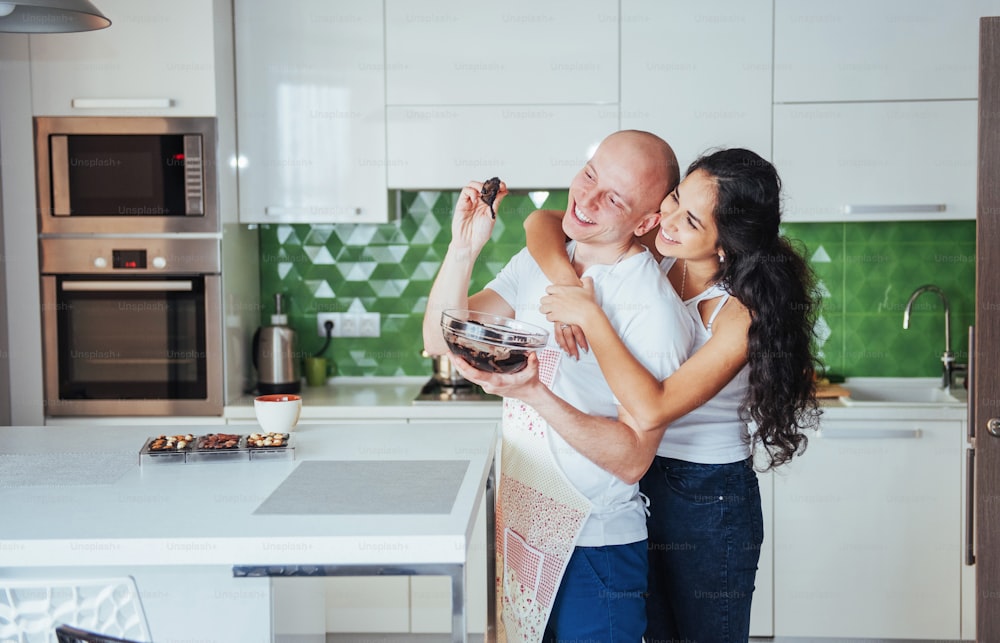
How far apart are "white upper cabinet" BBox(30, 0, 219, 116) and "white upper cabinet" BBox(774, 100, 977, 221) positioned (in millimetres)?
1849

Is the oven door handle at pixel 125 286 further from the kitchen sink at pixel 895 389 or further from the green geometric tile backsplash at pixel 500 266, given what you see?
the kitchen sink at pixel 895 389

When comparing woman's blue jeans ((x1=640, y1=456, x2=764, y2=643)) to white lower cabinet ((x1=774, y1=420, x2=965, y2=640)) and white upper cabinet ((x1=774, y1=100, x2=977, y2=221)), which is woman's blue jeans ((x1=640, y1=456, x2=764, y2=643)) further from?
white upper cabinet ((x1=774, y1=100, x2=977, y2=221))

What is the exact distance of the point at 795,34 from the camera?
9.73ft

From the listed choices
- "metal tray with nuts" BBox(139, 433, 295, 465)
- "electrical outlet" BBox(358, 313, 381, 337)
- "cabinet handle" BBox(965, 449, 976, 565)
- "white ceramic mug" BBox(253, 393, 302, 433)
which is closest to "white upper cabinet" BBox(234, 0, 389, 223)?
"electrical outlet" BBox(358, 313, 381, 337)

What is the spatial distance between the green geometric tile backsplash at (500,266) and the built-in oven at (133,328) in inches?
20.4

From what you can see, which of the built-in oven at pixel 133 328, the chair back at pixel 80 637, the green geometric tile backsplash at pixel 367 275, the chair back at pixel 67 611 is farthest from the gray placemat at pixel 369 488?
the green geometric tile backsplash at pixel 367 275

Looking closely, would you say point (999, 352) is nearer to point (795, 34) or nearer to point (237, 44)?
point (795, 34)

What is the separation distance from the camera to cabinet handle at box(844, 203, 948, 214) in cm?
297

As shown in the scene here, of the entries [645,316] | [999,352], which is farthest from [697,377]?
[999,352]

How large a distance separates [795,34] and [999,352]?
1215 millimetres

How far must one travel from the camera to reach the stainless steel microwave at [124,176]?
2.93 metres

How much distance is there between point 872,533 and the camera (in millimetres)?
2906

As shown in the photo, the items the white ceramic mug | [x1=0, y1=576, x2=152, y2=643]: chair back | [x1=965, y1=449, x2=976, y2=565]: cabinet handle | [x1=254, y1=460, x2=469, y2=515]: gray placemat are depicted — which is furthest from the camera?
[x1=965, y1=449, x2=976, y2=565]: cabinet handle

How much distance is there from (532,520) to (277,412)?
0.61 metres
